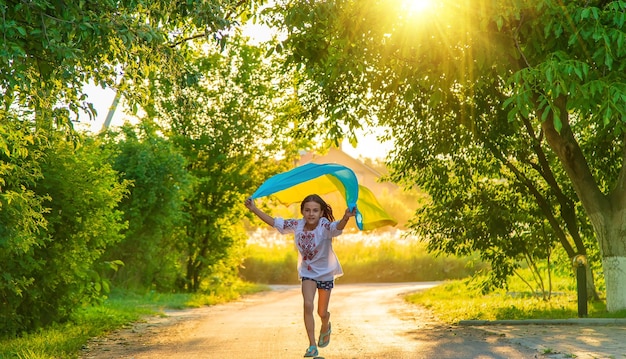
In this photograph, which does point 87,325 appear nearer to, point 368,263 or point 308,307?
point 308,307

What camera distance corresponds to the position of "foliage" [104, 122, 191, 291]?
80.3ft

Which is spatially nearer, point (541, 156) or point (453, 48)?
point (453, 48)

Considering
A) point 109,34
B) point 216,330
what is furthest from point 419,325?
point 109,34

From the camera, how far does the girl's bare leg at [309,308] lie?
1001 centimetres

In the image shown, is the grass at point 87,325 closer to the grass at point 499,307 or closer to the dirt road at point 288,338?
the dirt road at point 288,338

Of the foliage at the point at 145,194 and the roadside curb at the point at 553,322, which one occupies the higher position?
the foliage at the point at 145,194

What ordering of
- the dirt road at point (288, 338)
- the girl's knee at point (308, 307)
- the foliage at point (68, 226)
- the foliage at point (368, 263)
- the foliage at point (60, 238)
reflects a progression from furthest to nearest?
the foliage at point (368, 263) < the foliage at point (68, 226) < the foliage at point (60, 238) < the dirt road at point (288, 338) < the girl's knee at point (308, 307)

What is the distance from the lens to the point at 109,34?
9078 millimetres

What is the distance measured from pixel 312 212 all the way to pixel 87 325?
6.45 m

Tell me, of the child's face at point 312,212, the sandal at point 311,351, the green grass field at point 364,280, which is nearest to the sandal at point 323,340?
the sandal at point 311,351

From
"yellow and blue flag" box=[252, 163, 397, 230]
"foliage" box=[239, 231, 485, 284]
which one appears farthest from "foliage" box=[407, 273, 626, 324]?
"foliage" box=[239, 231, 485, 284]

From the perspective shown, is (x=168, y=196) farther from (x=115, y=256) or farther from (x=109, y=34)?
(x=109, y=34)

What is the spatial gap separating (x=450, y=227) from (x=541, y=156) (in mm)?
2480

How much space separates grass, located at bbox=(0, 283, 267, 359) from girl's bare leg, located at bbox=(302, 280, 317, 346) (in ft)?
9.57
